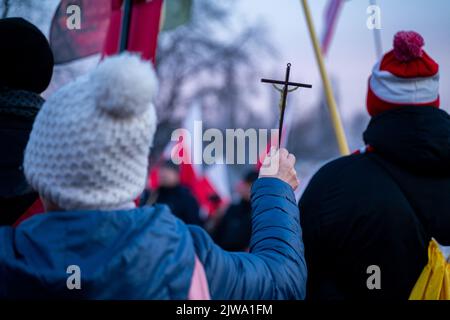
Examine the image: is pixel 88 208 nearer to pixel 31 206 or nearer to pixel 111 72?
pixel 111 72

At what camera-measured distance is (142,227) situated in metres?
1.50

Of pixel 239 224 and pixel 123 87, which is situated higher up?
pixel 123 87

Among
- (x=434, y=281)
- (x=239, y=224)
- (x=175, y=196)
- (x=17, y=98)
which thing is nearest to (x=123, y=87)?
(x=17, y=98)

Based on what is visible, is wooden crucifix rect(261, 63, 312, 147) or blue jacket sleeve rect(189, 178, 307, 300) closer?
blue jacket sleeve rect(189, 178, 307, 300)

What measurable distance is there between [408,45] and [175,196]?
16.8 feet

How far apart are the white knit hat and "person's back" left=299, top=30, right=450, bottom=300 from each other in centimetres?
105

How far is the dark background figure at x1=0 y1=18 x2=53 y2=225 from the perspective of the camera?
207cm

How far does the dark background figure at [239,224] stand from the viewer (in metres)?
6.91

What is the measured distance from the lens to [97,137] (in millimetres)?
1469

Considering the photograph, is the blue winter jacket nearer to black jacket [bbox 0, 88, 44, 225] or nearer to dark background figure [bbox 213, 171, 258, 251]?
black jacket [bbox 0, 88, 44, 225]

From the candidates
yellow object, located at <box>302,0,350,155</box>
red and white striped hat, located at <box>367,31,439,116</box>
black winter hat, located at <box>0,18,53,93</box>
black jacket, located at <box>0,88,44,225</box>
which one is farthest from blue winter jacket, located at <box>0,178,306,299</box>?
yellow object, located at <box>302,0,350,155</box>

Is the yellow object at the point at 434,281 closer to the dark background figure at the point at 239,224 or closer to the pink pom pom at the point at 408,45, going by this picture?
the pink pom pom at the point at 408,45

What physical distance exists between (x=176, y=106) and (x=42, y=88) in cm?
2053

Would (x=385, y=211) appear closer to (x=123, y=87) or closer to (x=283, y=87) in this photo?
(x=283, y=87)
